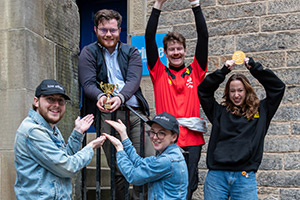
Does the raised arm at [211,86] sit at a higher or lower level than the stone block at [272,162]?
higher

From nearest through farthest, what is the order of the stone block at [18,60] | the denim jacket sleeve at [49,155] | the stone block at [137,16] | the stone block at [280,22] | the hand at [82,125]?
the denim jacket sleeve at [49,155] → the hand at [82,125] → the stone block at [18,60] → the stone block at [280,22] → the stone block at [137,16]

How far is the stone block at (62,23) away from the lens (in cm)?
349

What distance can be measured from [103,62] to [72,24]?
0.63m

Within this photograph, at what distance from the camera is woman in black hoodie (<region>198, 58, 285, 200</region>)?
3246 millimetres

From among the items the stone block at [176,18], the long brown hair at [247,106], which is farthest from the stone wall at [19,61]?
the stone block at [176,18]

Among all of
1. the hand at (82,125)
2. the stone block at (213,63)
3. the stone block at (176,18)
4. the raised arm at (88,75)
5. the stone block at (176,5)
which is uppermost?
the stone block at (176,5)

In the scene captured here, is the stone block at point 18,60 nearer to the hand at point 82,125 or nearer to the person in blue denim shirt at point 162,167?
the hand at point 82,125

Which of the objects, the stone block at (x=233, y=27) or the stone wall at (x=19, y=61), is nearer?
the stone wall at (x=19, y=61)

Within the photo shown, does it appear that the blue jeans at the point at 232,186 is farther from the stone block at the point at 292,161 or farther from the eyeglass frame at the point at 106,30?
the stone block at the point at 292,161

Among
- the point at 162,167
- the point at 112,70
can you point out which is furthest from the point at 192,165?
the point at 112,70

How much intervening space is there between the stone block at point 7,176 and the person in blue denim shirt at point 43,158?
0.52 m

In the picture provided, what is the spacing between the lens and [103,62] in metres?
Answer: 3.51

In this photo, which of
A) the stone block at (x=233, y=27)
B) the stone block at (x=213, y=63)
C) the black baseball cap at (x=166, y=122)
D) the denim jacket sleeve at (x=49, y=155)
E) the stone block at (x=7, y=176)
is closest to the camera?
the denim jacket sleeve at (x=49, y=155)

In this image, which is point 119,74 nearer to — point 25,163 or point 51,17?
point 51,17
